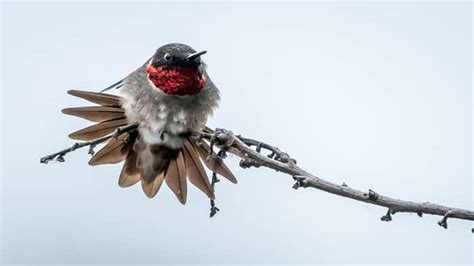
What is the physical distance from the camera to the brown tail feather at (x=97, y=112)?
5.06m

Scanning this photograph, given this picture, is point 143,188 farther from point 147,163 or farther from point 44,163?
point 44,163

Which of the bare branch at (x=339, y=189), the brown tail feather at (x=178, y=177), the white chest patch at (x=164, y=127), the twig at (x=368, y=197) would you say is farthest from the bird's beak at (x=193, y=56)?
the twig at (x=368, y=197)

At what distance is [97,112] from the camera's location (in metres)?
5.17

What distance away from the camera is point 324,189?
2.70 metres

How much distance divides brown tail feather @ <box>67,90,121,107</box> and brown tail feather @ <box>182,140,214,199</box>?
0.61 m

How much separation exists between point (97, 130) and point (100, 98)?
0.25 metres

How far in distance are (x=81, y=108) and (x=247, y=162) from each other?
88.0 inches

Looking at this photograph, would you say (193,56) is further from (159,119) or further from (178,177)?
(178,177)

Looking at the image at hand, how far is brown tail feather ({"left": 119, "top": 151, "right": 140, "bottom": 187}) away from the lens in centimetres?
545

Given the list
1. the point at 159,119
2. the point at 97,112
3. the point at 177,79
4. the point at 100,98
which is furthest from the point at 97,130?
the point at 177,79

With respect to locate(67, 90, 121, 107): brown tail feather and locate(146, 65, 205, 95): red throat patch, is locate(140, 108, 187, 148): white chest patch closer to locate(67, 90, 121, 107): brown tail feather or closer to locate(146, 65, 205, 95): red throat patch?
locate(146, 65, 205, 95): red throat patch

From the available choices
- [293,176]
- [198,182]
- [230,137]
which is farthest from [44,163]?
[198,182]

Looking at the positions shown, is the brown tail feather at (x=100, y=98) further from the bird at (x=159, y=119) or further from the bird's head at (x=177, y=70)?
the bird's head at (x=177, y=70)

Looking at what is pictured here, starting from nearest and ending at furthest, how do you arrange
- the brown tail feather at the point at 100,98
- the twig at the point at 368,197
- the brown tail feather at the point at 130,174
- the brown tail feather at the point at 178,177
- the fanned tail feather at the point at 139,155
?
the twig at the point at 368,197 → the brown tail feather at the point at 100,98 → the fanned tail feather at the point at 139,155 → the brown tail feather at the point at 178,177 → the brown tail feather at the point at 130,174
